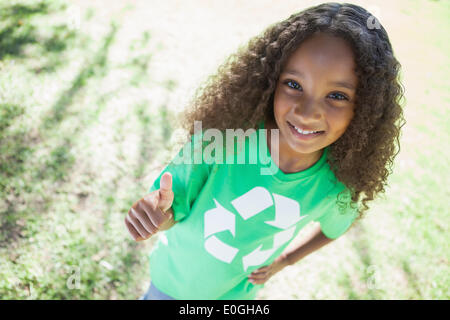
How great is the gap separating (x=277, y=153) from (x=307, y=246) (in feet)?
2.03

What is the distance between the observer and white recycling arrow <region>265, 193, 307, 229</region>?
123 centimetres

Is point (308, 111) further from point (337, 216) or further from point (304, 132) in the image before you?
point (337, 216)

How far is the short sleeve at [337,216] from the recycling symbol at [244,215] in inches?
6.3

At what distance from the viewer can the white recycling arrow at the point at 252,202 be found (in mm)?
1213

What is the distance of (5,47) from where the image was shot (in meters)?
3.55

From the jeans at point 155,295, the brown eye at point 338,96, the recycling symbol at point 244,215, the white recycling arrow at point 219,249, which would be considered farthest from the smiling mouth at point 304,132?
the jeans at point 155,295

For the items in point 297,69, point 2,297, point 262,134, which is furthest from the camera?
point 2,297

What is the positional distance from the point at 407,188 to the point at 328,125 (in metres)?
2.91

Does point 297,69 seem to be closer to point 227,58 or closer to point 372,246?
point 227,58

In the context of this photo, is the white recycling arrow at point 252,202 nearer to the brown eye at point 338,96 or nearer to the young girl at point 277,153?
the young girl at point 277,153

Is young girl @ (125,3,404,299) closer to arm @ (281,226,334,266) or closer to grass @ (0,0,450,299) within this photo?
arm @ (281,226,334,266)

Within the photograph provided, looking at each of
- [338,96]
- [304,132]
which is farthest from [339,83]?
[304,132]
